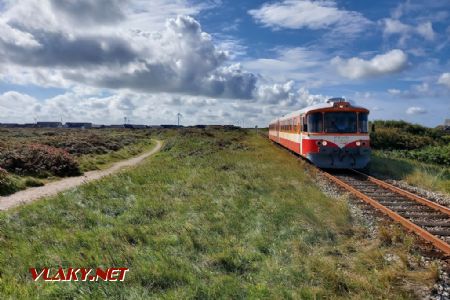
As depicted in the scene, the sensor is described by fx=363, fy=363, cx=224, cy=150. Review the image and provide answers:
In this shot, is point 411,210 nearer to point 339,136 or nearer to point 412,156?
point 339,136

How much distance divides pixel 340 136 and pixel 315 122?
136 cm

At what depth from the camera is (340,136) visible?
17.5 meters

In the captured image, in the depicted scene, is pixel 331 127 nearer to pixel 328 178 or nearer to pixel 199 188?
pixel 328 178

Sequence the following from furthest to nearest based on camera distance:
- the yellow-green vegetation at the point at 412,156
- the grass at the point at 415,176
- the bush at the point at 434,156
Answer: the bush at the point at 434,156
the yellow-green vegetation at the point at 412,156
the grass at the point at 415,176

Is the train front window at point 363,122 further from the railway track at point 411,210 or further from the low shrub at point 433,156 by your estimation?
the low shrub at point 433,156

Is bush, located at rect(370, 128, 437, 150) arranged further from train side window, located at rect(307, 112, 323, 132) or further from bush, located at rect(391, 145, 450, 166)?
train side window, located at rect(307, 112, 323, 132)

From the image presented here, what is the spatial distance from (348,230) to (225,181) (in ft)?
20.3

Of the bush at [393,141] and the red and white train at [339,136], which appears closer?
the red and white train at [339,136]

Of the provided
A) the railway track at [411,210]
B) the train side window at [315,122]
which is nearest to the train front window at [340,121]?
the train side window at [315,122]

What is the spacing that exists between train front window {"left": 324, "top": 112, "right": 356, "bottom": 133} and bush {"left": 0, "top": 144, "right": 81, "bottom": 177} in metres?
13.5

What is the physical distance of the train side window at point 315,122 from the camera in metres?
17.7

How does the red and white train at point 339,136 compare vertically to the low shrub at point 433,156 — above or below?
above

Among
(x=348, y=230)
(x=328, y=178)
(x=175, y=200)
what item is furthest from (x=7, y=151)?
A: (x=348, y=230)

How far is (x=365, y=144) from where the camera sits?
1753 centimetres
